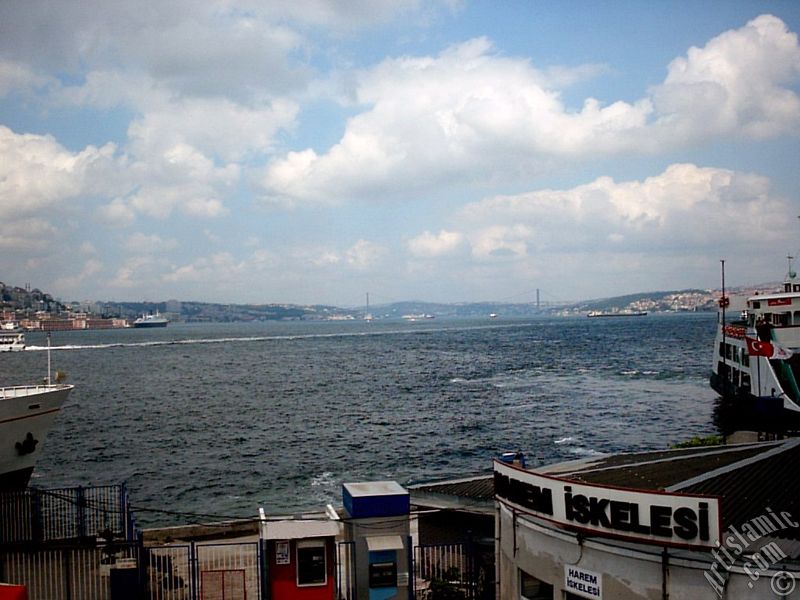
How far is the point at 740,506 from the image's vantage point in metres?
15.2

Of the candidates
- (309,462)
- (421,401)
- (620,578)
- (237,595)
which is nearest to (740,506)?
(620,578)

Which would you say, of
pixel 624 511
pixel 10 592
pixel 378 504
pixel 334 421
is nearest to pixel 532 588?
pixel 624 511

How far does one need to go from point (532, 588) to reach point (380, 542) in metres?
3.76

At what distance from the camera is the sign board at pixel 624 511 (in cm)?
1369

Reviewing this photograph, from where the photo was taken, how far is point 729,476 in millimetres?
16656

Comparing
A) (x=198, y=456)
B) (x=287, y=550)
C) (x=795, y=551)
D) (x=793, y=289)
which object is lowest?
(x=198, y=456)

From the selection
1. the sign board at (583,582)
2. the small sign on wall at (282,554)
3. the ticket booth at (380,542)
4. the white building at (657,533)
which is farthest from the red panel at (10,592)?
the sign board at (583,582)

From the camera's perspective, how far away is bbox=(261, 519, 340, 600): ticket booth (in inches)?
717

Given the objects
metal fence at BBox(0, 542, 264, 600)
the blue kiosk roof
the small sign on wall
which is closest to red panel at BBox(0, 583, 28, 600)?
metal fence at BBox(0, 542, 264, 600)

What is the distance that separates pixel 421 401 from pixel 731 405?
30631 millimetres

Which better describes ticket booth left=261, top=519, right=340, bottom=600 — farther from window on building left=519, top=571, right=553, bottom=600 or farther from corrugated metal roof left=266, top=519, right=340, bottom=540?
window on building left=519, top=571, right=553, bottom=600

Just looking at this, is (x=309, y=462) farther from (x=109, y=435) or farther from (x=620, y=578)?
(x=620, y=578)

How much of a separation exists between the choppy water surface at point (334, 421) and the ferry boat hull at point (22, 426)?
7.90 metres

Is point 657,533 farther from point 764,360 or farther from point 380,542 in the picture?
point 764,360
